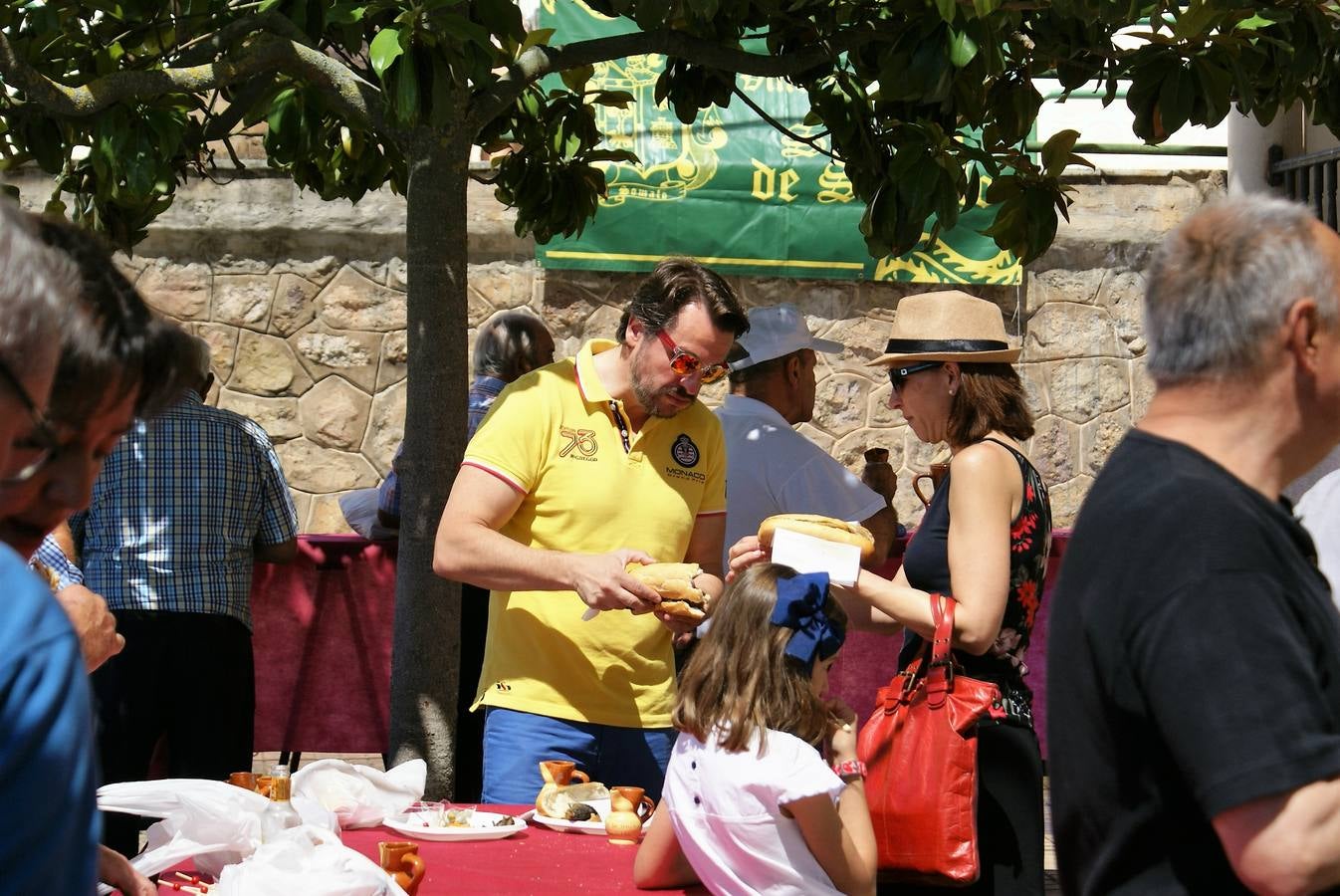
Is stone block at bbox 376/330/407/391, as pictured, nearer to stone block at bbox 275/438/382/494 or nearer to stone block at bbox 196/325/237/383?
stone block at bbox 275/438/382/494

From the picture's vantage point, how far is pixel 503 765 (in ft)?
11.2

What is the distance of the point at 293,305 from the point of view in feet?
28.3

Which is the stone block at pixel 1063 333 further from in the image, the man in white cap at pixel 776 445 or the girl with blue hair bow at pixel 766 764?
the girl with blue hair bow at pixel 766 764

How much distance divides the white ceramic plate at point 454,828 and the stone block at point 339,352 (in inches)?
224

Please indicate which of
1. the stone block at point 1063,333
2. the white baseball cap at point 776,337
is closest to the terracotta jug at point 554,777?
the white baseball cap at point 776,337

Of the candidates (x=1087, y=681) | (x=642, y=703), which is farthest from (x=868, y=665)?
(x=1087, y=681)

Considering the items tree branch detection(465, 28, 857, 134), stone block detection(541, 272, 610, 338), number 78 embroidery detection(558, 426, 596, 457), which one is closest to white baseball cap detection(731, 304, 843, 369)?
tree branch detection(465, 28, 857, 134)

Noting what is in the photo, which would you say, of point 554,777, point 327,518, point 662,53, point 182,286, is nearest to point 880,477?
point 662,53

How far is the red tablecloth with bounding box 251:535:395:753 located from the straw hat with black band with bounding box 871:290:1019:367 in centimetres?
290

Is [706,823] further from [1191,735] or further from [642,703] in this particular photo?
[1191,735]

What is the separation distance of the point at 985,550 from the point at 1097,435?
6.53m

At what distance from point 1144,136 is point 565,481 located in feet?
6.34

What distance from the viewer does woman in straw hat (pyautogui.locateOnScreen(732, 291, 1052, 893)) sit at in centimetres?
289

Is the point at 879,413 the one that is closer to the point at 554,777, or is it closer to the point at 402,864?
the point at 554,777
